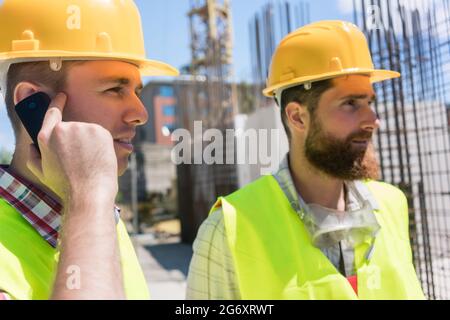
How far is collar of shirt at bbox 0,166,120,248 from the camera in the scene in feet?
3.92

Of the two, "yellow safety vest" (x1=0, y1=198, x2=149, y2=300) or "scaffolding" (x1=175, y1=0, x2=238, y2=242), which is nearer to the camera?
"yellow safety vest" (x1=0, y1=198, x2=149, y2=300)

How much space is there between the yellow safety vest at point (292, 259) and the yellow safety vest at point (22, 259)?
791 millimetres

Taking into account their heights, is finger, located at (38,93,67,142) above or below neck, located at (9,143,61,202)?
above

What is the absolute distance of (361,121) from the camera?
6.31ft

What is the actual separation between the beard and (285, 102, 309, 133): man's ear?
0.22 feet

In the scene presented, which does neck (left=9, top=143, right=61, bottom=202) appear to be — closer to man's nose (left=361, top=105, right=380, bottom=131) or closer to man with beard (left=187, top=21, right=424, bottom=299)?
man with beard (left=187, top=21, right=424, bottom=299)

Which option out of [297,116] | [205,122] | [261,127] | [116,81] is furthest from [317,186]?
[205,122]

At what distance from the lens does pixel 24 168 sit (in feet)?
4.21

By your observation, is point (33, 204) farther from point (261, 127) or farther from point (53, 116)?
point (261, 127)

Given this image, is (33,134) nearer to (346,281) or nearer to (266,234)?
(266,234)

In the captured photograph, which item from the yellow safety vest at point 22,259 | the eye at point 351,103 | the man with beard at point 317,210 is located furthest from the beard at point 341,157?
the yellow safety vest at point 22,259

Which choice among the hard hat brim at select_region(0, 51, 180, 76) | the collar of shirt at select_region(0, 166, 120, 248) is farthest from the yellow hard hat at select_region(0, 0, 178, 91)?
the collar of shirt at select_region(0, 166, 120, 248)

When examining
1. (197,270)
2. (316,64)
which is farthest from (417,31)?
(197,270)
